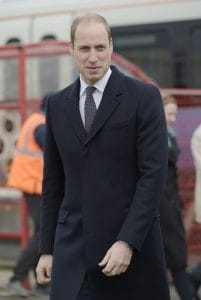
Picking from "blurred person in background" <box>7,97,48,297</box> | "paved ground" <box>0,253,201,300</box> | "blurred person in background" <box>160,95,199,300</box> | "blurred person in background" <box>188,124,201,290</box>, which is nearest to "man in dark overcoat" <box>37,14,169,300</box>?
"blurred person in background" <box>160,95,199,300</box>

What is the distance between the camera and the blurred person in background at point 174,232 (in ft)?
19.1

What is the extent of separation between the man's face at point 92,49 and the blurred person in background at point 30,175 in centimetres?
320

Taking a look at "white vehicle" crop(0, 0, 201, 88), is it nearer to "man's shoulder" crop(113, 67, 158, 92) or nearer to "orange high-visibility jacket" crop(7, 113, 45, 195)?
"orange high-visibility jacket" crop(7, 113, 45, 195)

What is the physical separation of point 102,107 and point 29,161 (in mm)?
3381

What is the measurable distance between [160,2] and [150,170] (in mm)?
7445

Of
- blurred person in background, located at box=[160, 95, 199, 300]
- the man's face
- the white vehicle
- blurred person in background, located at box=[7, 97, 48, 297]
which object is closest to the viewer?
the man's face

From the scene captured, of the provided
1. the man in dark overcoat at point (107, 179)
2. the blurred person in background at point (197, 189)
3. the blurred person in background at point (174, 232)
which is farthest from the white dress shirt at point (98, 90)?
the blurred person in background at point (197, 189)

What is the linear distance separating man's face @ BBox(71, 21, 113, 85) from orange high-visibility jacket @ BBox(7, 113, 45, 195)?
3285 millimetres

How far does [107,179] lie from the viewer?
3234 millimetres

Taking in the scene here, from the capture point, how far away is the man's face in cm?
316

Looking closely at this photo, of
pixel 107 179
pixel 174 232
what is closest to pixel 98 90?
pixel 107 179

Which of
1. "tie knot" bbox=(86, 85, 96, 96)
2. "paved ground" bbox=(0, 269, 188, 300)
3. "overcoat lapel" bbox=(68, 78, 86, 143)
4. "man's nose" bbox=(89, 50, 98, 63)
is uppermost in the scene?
"man's nose" bbox=(89, 50, 98, 63)

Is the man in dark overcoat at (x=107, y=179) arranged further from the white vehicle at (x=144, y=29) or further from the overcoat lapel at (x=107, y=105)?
the white vehicle at (x=144, y=29)

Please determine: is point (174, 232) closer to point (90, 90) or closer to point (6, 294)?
point (6, 294)
